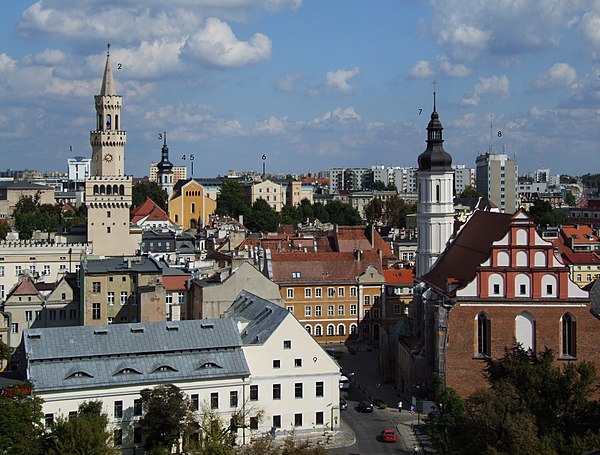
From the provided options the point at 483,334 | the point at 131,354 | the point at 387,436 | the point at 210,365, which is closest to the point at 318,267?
the point at 483,334

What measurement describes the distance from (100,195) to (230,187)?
86.6m

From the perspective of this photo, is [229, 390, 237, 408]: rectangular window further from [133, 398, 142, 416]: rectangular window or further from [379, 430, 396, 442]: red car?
[379, 430, 396, 442]: red car

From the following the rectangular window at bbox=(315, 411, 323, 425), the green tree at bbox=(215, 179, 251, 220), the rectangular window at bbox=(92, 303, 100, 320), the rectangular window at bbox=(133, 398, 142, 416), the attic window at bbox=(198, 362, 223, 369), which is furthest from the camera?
the green tree at bbox=(215, 179, 251, 220)

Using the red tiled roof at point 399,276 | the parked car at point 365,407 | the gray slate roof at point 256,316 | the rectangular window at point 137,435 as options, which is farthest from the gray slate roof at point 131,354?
the red tiled roof at point 399,276

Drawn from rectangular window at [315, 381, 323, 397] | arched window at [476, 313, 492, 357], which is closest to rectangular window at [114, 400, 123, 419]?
rectangular window at [315, 381, 323, 397]

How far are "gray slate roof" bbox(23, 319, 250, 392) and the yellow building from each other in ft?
401

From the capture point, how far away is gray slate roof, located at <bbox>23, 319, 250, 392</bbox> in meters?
48.7

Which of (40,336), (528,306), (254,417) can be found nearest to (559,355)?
(528,306)

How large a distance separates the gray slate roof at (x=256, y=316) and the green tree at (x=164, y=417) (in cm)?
756

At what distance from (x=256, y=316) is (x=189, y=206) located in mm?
121149

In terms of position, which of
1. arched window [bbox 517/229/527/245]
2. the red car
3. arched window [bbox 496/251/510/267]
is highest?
arched window [bbox 517/229/527/245]

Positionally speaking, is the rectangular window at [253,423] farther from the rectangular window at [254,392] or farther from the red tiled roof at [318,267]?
the red tiled roof at [318,267]

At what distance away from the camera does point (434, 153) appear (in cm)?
7650

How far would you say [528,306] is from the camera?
58656 millimetres
